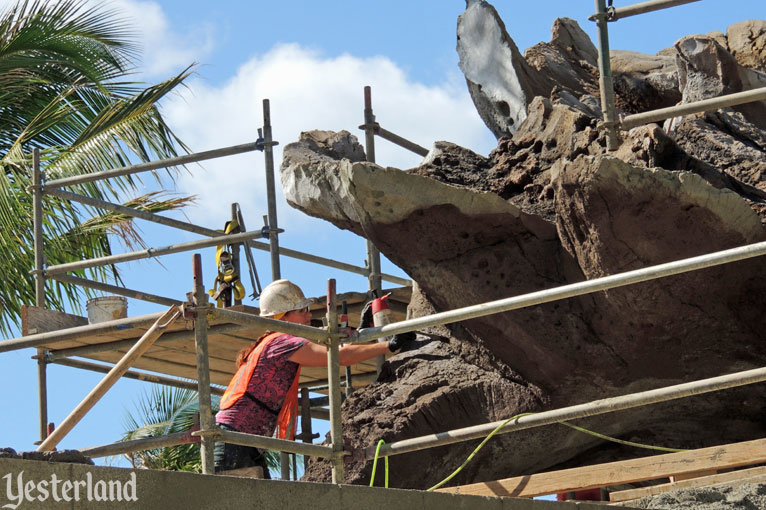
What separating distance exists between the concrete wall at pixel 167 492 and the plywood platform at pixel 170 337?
3.40 m

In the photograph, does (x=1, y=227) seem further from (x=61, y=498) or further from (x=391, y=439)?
(x=61, y=498)

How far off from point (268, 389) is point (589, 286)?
176 cm

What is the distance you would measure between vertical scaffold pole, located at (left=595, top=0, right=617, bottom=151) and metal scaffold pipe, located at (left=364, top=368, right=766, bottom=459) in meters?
1.52

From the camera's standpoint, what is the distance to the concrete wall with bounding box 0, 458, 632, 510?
3170mm

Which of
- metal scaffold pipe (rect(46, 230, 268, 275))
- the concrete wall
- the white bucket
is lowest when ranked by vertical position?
→ the concrete wall

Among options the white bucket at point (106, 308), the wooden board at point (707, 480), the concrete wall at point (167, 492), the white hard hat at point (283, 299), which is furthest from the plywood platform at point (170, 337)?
the concrete wall at point (167, 492)

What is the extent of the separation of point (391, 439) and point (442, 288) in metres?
0.89

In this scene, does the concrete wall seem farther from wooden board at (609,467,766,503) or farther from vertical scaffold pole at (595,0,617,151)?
vertical scaffold pole at (595,0,617,151)

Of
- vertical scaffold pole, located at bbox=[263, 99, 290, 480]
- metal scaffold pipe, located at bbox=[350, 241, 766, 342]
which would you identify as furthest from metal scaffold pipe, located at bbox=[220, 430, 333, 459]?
vertical scaffold pole, located at bbox=[263, 99, 290, 480]

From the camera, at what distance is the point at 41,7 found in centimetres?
1380

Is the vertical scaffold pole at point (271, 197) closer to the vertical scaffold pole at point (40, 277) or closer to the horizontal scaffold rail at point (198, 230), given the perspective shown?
the horizontal scaffold rail at point (198, 230)

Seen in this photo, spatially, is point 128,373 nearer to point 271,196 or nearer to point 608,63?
point 271,196

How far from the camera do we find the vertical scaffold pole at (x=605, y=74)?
611 centimetres

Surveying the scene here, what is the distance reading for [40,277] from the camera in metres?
8.55
